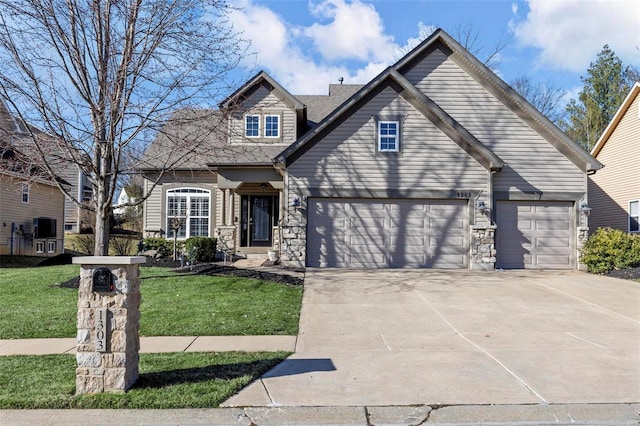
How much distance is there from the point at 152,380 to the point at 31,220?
21.8 meters

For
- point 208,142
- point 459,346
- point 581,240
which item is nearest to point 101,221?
point 208,142

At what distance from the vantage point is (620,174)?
20.9 metres

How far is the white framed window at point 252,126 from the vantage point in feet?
60.4

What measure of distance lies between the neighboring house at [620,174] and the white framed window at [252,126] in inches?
605

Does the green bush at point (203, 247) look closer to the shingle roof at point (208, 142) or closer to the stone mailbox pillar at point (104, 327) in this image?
the shingle roof at point (208, 142)

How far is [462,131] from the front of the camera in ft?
48.6

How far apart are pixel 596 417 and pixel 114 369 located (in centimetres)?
474

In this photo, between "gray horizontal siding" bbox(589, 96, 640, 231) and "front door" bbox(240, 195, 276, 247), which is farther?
"gray horizontal siding" bbox(589, 96, 640, 231)

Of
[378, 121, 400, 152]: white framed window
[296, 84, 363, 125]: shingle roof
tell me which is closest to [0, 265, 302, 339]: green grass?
[378, 121, 400, 152]: white framed window

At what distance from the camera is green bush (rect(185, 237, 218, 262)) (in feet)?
52.4

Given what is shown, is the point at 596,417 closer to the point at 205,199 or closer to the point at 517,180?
the point at 517,180

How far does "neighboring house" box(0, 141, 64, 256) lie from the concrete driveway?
52.6 feet

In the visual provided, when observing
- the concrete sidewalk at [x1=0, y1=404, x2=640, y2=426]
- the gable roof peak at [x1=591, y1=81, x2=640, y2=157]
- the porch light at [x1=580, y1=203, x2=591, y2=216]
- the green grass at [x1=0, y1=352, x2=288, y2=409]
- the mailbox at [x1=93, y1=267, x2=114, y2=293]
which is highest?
the gable roof peak at [x1=591, y1=81, x2=640, y2=157]

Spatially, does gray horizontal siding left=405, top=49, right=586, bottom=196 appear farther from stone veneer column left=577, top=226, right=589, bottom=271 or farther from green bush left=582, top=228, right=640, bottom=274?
green bush left=582, top=228, right=640, bottom=274
